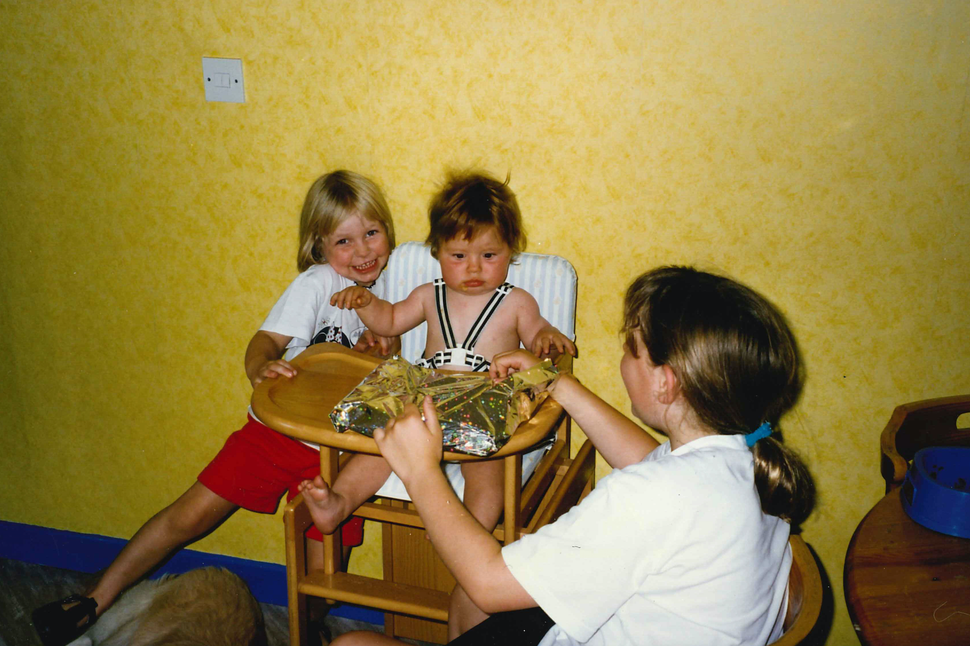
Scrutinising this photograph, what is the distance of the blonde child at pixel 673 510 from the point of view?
804 mm

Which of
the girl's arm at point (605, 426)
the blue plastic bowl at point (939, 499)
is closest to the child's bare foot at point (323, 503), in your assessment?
the girl's arm at point (605, 426)

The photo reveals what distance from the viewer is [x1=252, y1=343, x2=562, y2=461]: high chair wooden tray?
A: 1.12 metres

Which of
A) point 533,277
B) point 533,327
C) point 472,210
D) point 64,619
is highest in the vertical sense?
point 472,210

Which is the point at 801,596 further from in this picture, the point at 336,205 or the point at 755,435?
the point at 336,205

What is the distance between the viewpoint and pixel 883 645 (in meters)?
0.71

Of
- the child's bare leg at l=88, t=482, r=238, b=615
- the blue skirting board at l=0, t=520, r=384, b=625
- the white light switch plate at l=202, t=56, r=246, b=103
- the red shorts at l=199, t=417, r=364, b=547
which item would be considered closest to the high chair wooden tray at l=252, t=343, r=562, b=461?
the red shorts at l=199, t=417, r=364, b=547

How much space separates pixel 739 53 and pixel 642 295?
789mm

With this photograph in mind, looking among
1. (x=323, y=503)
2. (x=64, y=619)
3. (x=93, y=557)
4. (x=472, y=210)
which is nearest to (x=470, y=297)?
(x=472, y=210)

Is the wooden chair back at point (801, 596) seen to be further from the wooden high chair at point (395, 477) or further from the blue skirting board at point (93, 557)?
the blue skirting board at point (93, 557)

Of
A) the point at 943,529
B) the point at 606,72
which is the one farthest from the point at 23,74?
the point at 943,529

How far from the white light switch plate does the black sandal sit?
127cm

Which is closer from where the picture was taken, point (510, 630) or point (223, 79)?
point (510, 630)

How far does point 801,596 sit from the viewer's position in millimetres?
814

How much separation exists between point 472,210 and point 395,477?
598 mm
